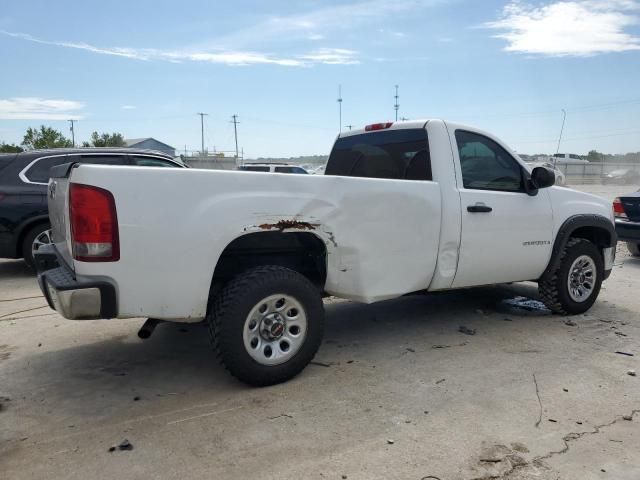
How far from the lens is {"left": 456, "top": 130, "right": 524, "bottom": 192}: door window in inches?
186

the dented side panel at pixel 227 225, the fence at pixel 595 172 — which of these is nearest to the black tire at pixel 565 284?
the dented side panel at pixel 227 225

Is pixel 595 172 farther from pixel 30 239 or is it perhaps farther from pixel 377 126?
pixel 30 239

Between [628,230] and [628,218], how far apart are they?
0.26m

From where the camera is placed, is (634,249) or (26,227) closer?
(26,227)

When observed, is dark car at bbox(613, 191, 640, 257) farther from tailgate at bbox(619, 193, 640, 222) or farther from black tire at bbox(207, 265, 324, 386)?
black tire at bbox(207, 265, 324, 386)

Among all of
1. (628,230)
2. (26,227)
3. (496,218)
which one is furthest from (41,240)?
(628,230)

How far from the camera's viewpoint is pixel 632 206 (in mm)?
9062

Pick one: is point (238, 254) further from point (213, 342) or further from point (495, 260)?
point (495, 260)

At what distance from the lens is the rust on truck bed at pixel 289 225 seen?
3540 millimetres

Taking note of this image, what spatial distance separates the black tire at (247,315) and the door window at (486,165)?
190cm

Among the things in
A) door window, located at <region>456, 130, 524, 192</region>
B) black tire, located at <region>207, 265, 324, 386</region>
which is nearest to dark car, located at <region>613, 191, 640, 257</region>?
door window, located at <region>456, 130, 524, 192</region>

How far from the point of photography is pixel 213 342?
3.54 metres

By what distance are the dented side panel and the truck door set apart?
635mm

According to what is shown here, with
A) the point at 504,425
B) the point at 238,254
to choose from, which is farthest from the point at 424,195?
the point at 504,425
